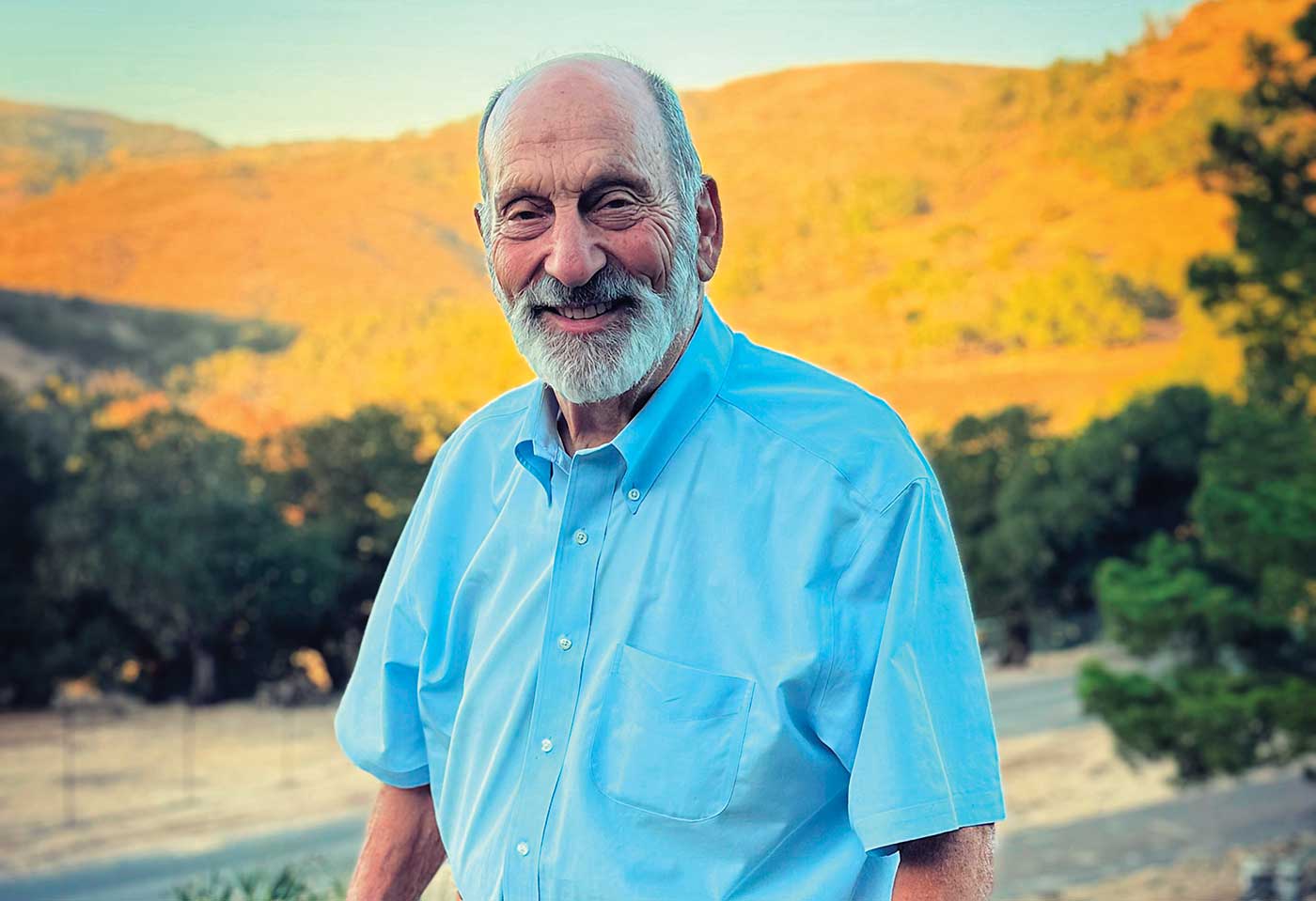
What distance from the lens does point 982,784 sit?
2.74ft

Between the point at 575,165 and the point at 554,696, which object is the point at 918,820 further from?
the point at 575,165

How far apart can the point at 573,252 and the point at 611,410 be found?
0.40 feet

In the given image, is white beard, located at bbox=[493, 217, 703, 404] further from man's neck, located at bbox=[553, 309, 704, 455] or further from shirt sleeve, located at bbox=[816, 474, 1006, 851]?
shirt sleeve, located at bbox=[816, 474, 1006, 851]

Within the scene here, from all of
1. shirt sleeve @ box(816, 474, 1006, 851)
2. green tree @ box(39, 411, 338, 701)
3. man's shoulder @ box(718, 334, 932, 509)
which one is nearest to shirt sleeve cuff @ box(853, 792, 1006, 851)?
shirt sleeve @ box(816, 474, 1006, 851)

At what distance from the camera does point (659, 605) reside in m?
0.90

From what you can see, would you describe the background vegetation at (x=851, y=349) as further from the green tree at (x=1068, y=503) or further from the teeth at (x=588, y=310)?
the teeth at (x=588, y=310)

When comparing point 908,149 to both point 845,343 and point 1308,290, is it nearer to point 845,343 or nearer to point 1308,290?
point 845,343

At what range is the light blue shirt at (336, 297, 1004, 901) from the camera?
0.83 meters

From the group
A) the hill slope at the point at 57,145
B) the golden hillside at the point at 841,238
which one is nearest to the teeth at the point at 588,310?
the golden hillside at the point at 841,238

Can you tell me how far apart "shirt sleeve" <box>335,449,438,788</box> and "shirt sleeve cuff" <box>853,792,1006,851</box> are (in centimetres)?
38

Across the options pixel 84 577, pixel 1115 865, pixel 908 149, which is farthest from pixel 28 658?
pixel 908 149

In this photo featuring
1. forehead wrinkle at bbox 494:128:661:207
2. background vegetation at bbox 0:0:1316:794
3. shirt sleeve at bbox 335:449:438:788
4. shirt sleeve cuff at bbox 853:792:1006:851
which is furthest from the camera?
background vegetation at bbox 0:0:1316:794

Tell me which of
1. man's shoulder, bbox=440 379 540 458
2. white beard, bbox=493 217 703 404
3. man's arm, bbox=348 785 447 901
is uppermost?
white beard, bbox=493 217 703 404

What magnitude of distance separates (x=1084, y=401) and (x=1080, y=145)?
15.3 ft
